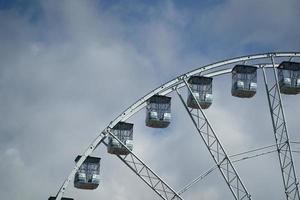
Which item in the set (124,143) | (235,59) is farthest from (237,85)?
(124,143)

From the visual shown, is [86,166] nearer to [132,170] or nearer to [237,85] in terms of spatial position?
[132,170]

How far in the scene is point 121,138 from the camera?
184 feet

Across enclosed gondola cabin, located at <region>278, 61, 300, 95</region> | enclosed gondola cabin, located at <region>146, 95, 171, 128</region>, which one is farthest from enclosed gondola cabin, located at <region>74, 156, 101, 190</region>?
enclosed gondola cabin, located at <region>278, 61, 300, 95</region>

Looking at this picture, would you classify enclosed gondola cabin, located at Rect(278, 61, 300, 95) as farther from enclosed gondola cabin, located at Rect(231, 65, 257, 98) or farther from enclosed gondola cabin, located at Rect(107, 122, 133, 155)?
enclosed gondola cabin, located at Rect(107, 122, 133, 155)

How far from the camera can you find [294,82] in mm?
59469

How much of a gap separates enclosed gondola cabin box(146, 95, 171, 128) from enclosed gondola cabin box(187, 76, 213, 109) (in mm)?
1790

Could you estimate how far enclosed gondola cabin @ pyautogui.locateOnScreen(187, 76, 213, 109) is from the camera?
186 ft

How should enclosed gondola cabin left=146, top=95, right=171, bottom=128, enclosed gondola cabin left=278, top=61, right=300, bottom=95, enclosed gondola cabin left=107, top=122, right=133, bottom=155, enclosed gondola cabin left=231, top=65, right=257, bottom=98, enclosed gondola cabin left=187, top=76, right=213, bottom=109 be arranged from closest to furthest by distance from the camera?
1. enclosed gondola cabin left=107, top=122, right=133, bottom=155
2. enclosed gondola cabin left=146, top=95, right=171, bottom=128
3. enclosed gondola cabin left=187, top=76, right=213, bottom=109
4. enclosed gondola cabin left=231, top=65, right=257, bottom=98
5. enclosed gondola cabin left=278, top=61, right=300, bottom=95

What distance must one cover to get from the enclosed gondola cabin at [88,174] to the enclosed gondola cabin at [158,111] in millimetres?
4979

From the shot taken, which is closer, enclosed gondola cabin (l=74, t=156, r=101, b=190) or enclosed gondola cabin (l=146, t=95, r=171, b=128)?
enclosed gondola cabin (l=74, t=156, r=101, b=190)

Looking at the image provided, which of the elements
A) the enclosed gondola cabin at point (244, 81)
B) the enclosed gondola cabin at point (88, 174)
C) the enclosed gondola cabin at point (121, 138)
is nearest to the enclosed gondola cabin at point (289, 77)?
the enclosed gondola cabin at point (244, 81)

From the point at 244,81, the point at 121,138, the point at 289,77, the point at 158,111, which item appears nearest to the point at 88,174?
the point at 121,138

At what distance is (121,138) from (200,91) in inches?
276

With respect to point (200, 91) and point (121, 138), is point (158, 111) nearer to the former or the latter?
point (121, 138)
